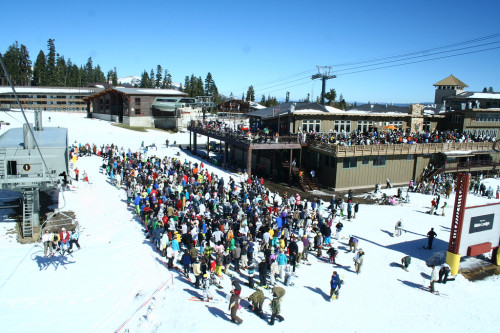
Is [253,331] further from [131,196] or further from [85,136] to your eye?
[85,136]

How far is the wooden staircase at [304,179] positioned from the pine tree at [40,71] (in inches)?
3688

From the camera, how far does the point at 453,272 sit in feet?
53.1

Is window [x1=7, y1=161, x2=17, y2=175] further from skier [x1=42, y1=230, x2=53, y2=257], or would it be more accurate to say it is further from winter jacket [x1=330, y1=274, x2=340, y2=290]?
winter jacket [x1=330, y1=274, x2=340, y2=290]

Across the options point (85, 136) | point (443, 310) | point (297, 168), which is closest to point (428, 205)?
point (297, 168)

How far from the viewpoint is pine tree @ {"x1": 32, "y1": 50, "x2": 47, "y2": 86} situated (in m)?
102

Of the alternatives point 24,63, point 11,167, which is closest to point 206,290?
point 11,167

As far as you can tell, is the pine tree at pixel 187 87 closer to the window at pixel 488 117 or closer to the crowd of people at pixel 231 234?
the window at pixel 488 117

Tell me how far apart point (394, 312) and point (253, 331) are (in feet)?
17.7

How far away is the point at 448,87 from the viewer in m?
59.9

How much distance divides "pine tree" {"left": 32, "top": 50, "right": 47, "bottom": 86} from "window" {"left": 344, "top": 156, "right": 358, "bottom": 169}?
325 ft

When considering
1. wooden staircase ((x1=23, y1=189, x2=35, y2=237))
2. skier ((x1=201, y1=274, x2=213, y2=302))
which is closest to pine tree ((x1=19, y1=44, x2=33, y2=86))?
wooden staircase ((x1=23, y1=189, x2=35, y2=237))

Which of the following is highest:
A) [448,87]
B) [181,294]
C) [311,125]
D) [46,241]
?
[448,87]

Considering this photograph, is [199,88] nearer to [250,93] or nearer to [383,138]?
[250,93]

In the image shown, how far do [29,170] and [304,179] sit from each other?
22358 millimetres
